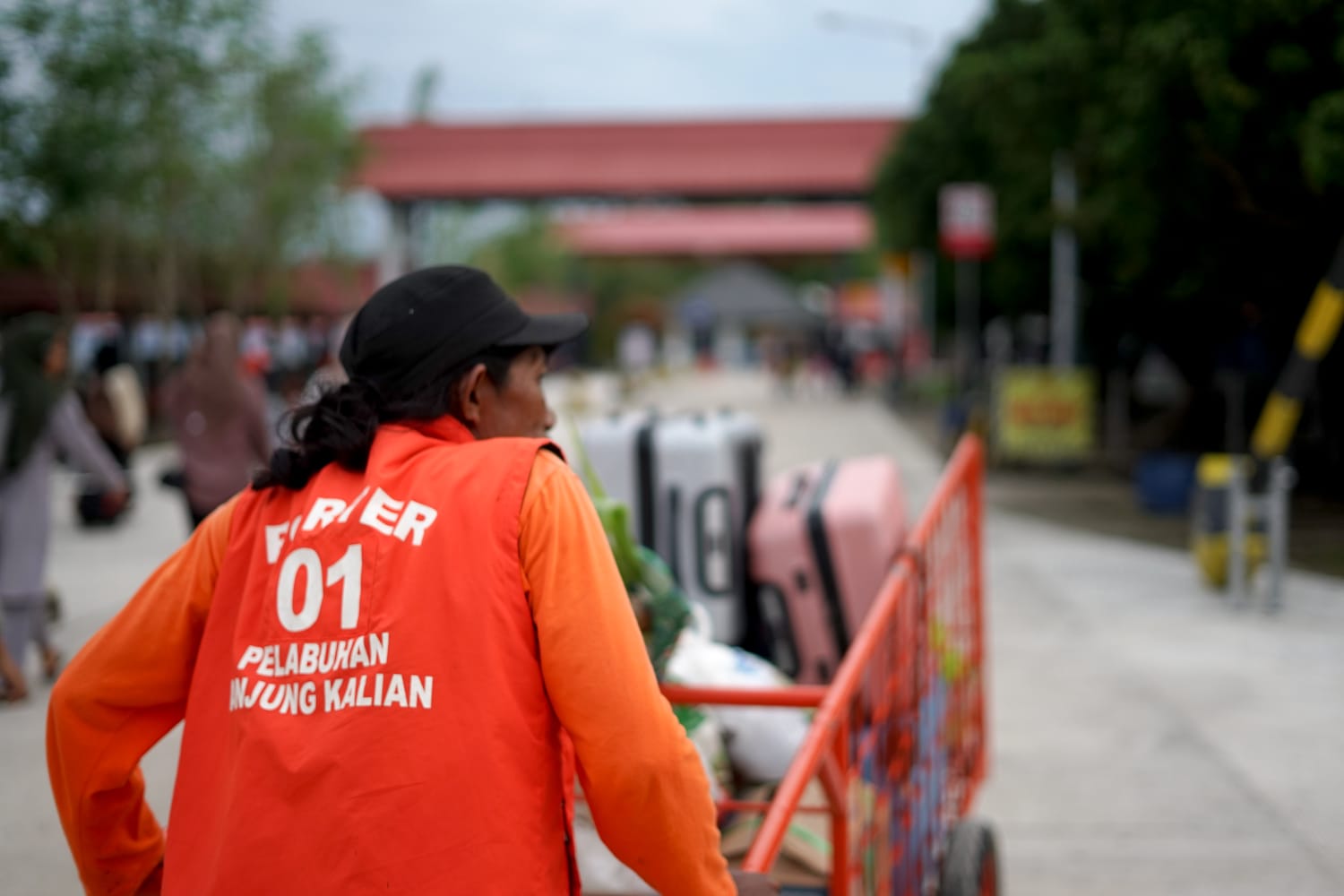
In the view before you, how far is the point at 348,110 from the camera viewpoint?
28.5 meters

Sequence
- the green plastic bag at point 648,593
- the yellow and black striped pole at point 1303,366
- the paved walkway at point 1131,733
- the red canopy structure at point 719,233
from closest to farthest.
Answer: the green plastic bag at point 648,593
the paved walkway at point 1131,733
the yellow and black striped pole at point 1303,366
the red canopy structure at point 719,233

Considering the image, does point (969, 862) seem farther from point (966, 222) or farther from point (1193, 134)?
point (966, 222)

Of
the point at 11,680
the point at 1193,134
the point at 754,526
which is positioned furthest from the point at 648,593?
the point at 1193,134

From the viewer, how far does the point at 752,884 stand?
6.07ft

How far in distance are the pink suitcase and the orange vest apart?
243cm

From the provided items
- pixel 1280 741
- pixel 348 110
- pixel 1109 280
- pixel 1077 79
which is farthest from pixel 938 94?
pixel 1280 741

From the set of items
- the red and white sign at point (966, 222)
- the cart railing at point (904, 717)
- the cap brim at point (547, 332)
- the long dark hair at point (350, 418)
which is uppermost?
the red and white sign at point (966, 222)

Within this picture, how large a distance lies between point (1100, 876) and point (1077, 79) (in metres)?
9.90

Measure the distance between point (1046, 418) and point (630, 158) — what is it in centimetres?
2161

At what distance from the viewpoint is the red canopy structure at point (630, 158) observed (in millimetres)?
35938

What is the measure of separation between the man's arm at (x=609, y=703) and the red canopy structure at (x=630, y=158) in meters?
34.8

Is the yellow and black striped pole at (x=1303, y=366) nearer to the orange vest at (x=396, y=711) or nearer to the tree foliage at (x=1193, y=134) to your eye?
the tree foliage at (x=1193, y=134)

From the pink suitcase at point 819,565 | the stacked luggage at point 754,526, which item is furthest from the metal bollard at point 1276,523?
the pink suitcase at point 819,565

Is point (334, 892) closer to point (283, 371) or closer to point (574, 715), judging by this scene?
point (574, 715)
